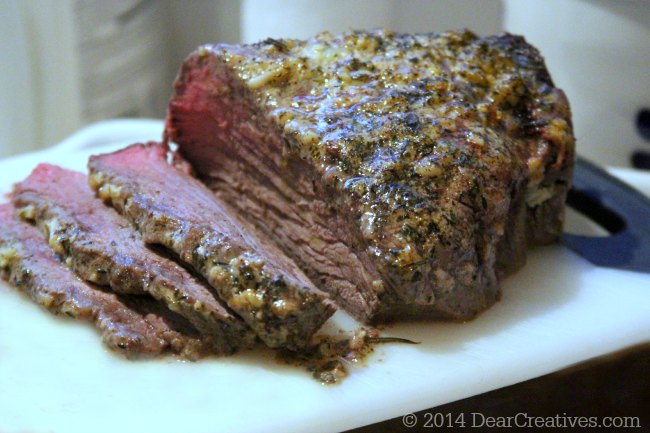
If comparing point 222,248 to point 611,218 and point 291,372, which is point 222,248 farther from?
point 611,218

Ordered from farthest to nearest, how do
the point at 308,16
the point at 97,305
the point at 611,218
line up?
1. the point at 308,16
2. the point at 611,218
3. the point at 97,305

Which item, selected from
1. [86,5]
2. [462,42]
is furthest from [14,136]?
[462,42]

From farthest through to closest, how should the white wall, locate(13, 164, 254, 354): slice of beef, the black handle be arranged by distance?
the white wall → the black handle → locate(13, 164, 254, 354): slice of beef

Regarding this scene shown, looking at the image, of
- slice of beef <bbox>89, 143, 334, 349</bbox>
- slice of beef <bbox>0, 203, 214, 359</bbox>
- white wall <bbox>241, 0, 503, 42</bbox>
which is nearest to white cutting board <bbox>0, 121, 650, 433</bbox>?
slice of beef <bbox>0, 203, 214, 359</bbox>

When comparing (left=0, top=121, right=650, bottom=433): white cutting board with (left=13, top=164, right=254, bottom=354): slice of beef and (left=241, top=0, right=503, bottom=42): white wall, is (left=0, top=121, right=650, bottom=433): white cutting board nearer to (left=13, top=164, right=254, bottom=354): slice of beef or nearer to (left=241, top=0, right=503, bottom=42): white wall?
(left=13, top=164, right=254, bottom=354): slice of beef

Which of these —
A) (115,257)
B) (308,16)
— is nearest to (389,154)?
(115,257)

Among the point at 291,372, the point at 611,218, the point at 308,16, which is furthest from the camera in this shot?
the point at 308,16

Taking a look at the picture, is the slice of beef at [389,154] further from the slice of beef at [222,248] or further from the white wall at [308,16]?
the white wall at [308,16]
